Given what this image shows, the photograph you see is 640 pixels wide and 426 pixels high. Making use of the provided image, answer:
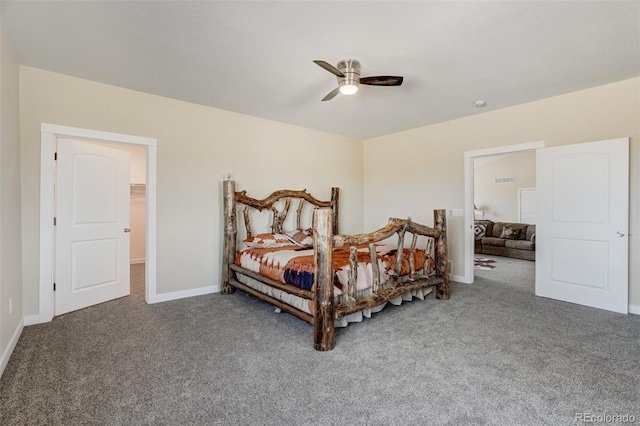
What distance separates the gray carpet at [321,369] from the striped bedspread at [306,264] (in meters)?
0.46

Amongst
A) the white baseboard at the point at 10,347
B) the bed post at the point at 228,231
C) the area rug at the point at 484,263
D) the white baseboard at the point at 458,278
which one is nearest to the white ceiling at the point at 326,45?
the bed post at the point at 228,231

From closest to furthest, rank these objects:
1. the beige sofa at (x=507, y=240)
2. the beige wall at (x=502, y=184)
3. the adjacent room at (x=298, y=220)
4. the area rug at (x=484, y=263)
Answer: the adjacent room at (x=298, y=220) < the area rug at (x=484, y=263) < the beige sofa at (x=507, y=240) < the beige wall at (x=502, y=184)

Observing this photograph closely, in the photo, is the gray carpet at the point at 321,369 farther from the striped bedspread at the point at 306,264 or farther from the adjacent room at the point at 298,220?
the striped bedspread at the point at 306,264

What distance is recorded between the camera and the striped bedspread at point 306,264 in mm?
2832

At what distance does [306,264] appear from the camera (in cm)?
295

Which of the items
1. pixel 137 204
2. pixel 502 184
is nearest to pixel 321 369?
pixel 137 204

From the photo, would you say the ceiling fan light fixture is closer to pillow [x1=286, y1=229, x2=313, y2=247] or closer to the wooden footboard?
the wooden footboard

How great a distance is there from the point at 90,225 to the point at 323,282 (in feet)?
9.70

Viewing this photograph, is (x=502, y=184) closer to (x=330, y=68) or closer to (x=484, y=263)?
(x=484, y=263)

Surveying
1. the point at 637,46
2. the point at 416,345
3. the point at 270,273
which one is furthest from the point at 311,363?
the point at 637,46

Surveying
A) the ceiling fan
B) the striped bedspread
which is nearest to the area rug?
the striped bedspread

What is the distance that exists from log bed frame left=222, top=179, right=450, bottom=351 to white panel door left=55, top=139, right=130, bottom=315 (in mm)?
1307

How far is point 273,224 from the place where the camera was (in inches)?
183

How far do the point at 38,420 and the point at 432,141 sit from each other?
17.7ft
